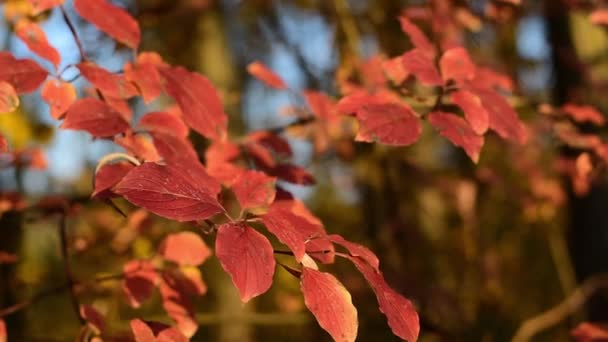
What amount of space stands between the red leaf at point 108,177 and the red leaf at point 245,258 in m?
0.20

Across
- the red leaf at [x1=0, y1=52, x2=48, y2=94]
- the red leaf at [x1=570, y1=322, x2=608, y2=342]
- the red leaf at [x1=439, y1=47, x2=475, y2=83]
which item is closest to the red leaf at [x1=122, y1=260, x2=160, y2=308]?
the red leaf at [x1=0, y1=52, x2=48, y2=94]

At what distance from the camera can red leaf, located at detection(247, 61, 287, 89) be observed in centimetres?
111

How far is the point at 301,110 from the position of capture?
1.59 meters

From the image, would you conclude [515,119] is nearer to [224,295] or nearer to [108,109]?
Answer: [108,109]

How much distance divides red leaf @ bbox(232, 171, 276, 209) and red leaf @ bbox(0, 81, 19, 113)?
0.88 ft

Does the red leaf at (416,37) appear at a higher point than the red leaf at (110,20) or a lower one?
lower

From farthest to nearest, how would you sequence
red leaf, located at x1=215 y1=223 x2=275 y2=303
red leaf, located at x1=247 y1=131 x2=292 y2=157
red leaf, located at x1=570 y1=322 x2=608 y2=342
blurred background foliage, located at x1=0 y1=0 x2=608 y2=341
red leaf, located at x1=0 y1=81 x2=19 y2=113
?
blurred background foliage, located at x1=0 y1=0 x2=608 y2=341, red leaf, located at x1=247 y1=131 x2=292 y2=157, red leaf, located at x1=570 y1=322 x2=608 y2=342, red leaf, located at x1=0 y1=81 x2=19 y2=113, red leaf, located at x1=215 y1=223 x2=275 y2=303

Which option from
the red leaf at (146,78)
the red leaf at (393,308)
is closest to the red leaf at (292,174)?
the red leaf at (146,78)

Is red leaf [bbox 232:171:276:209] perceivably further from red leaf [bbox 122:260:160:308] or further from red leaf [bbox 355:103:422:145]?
red leaf [bbox 122:260:160:308]

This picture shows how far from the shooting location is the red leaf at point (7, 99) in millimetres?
694

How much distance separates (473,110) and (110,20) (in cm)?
53

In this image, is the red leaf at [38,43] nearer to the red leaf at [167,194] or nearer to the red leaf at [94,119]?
the red leaf at [94,119]

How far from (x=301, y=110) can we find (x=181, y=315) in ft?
2.72

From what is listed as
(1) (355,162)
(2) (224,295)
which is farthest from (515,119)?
(2) (224,295)
